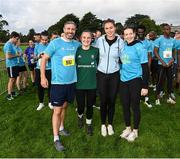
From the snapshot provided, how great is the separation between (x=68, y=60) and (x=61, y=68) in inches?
6.5

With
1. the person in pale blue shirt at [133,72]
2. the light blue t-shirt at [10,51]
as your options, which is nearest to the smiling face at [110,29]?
the person in pale blue shirt at [133,72]

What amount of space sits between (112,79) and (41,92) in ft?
8.73

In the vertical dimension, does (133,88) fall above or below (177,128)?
above

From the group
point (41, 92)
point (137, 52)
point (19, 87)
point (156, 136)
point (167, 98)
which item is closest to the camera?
point (137, 52)

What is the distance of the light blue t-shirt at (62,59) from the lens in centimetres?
465

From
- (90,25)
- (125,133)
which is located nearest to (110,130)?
(125,133)

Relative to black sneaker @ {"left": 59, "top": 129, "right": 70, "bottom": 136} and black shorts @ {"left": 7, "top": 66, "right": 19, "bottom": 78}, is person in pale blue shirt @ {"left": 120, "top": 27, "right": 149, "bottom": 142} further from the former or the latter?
black shorts @ {"left": 7, "top": 66, "right": 19, "bottom": 78}

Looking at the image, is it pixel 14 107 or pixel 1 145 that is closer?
pixel 1 145

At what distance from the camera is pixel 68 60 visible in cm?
475

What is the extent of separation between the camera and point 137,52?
4.79 meters

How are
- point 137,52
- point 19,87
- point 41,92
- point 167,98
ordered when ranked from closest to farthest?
point 137,52 < point 41,92 < point 167,98 < point 19,87

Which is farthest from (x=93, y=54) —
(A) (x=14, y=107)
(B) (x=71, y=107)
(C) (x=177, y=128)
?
(A) (x=14, y=107)

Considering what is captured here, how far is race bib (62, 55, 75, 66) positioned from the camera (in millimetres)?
4716

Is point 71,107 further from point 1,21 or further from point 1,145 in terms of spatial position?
point 1,21
